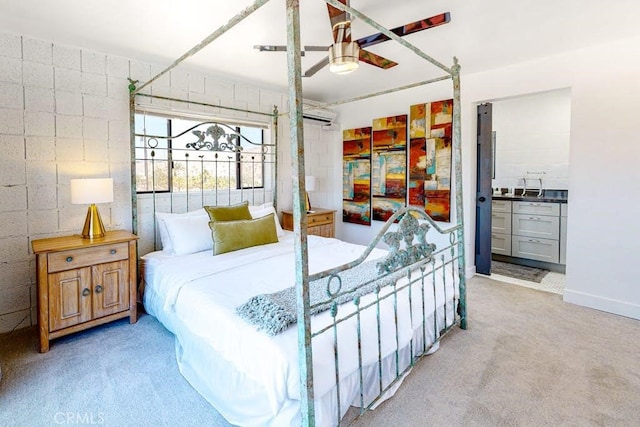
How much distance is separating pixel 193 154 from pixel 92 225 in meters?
1.28

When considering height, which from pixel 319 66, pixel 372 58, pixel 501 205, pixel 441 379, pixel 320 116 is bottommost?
pixel 441 379

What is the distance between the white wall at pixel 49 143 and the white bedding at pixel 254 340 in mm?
965

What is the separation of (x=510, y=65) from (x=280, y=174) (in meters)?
2.93

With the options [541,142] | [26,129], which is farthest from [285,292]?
[541,142]

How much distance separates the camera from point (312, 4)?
219cm

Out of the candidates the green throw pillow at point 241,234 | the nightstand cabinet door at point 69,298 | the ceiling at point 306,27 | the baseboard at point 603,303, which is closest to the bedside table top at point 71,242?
the nightstand cabinet door at point 69,298

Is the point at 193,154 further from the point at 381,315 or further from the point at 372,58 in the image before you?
the point at 381,315

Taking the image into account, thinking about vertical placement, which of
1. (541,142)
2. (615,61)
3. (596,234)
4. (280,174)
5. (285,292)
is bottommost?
(285,292)

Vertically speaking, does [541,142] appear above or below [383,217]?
above

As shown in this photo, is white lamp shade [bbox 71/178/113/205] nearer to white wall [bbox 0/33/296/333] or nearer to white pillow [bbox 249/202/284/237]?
white wall [bbox 0/33/296/333]

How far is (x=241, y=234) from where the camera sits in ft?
10.1

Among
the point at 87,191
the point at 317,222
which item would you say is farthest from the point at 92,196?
the point at 317,222

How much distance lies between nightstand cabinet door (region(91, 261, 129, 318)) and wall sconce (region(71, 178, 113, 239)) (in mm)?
315

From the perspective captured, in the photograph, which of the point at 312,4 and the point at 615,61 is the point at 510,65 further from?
the point at 312,4
